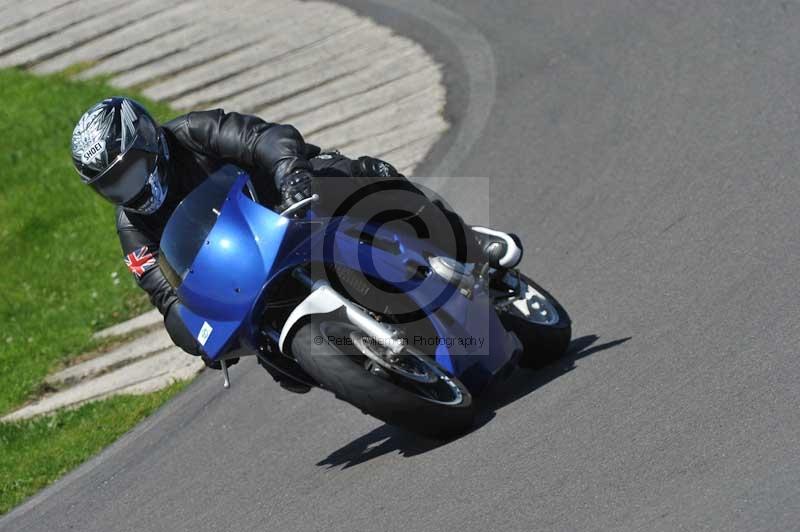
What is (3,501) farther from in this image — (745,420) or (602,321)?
(745,420)

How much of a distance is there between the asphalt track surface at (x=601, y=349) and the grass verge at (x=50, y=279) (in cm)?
44

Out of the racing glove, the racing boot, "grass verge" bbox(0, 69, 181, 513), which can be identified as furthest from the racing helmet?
"grass verge" bbox(0, 69, 181, 513)

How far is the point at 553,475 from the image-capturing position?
15.7 feet

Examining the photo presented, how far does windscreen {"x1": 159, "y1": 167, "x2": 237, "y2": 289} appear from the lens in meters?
5.48

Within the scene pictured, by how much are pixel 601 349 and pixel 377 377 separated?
151 cm

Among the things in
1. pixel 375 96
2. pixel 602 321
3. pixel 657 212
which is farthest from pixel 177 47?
pixel 602 321

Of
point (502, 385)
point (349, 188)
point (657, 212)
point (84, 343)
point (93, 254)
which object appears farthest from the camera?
point (93, 254)

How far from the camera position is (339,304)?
5.28m

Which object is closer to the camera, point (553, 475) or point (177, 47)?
point (553, 475)

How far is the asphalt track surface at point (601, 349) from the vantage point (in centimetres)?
464

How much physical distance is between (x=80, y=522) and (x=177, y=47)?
7.99 m

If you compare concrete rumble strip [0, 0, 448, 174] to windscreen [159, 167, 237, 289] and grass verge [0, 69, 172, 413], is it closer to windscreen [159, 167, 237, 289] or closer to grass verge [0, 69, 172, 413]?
grass verge [0, 69, 172, 413]

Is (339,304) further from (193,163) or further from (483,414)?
(193,163)

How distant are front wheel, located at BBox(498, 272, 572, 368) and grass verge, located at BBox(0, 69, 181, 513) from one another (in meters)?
2.48
